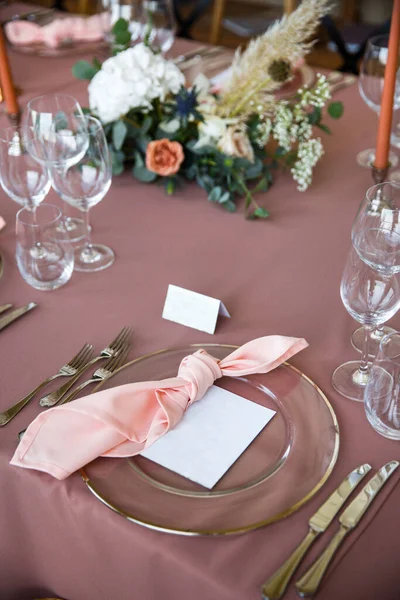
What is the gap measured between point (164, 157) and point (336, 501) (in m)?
0.85

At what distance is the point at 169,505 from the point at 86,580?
0.16 meters

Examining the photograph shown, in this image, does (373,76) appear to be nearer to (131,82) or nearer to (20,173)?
(131,82)

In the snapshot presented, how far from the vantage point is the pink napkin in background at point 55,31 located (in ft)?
6.99

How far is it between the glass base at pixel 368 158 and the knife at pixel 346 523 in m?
0.89

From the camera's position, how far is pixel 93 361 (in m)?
0.99

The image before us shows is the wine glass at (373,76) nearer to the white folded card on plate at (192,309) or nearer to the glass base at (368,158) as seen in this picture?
the glass base at (368,158)

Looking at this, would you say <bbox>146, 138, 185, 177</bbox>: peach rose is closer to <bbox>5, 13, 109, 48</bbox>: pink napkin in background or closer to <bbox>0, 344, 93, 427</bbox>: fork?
<bbox>0, 344, 93, 427</bbox>: fork

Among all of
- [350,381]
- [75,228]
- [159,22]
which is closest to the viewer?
[350,381]

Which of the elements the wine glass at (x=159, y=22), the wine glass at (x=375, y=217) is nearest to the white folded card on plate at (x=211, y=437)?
the wine glass at (x=375, y=217)

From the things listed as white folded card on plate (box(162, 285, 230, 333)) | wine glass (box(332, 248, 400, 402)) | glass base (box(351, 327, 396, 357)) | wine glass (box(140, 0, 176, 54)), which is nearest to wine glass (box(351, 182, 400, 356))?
wine glass (box(332, 248, 400, 402))

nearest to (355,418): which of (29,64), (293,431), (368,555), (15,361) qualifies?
(293,431)

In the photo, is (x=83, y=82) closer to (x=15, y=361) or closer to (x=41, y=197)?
(x=41, y=197)

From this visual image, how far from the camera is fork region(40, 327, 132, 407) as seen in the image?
3.02 feet

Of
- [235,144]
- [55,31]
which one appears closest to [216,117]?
[235,144]
